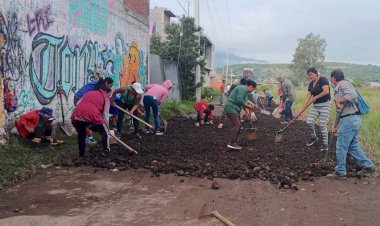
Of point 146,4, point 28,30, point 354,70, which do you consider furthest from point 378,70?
point 28,30

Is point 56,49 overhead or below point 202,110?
overhead

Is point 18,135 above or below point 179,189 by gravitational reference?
above

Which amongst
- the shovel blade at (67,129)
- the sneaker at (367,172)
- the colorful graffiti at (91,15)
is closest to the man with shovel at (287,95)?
the colorful graffiti at (91,15)

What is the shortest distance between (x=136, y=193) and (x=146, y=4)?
12.5 m

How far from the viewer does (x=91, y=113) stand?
7.29 meters

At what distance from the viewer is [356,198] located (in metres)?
5.69

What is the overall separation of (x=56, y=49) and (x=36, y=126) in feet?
7.74

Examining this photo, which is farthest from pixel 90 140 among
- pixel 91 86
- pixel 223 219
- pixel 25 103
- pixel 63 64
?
pixel 223 219

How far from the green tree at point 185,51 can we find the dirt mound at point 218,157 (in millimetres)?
11566

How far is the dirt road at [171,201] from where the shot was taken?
4.68 meters

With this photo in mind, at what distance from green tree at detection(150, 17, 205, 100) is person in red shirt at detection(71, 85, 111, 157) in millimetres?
14661

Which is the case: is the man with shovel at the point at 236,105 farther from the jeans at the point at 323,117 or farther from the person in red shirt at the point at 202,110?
the person in red shirt at the point at 202,110

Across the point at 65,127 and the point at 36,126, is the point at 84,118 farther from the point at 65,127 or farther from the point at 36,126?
the point at 65,127

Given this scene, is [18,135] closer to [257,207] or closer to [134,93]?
[134,93]
